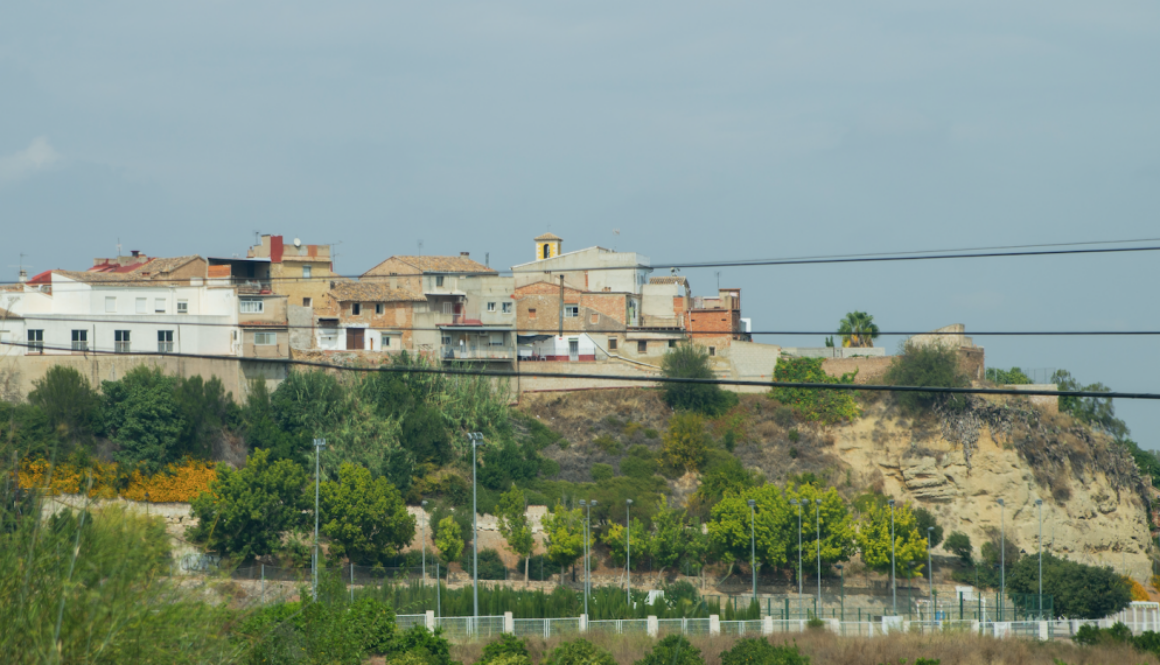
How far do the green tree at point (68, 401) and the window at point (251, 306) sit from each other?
9674 mm

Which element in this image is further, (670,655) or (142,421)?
(142,421)

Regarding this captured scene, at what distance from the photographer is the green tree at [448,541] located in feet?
170

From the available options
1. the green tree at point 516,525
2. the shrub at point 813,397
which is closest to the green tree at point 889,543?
the shrub at point 813,397

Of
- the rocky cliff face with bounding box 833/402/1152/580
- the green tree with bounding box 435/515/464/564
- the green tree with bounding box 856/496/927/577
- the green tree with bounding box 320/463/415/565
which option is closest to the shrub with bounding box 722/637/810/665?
the green tree with bounding box 320/463/415/565

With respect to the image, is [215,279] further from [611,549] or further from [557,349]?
[611,549]

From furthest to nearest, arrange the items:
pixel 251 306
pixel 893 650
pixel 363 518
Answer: pixel 251 306 < pixel 363 518 < pixel 893 650

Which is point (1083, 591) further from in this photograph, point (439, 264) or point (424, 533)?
point (439, 264)

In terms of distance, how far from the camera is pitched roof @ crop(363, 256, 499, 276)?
244 feet

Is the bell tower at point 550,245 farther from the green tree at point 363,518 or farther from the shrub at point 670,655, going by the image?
the shrub at point 670,655

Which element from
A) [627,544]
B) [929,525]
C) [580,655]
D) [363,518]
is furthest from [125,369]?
[929,525]

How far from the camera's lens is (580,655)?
27.5 m

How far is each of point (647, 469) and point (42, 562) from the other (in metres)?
56.3

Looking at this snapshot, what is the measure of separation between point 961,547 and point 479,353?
97.9 ft

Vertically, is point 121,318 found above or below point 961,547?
above
